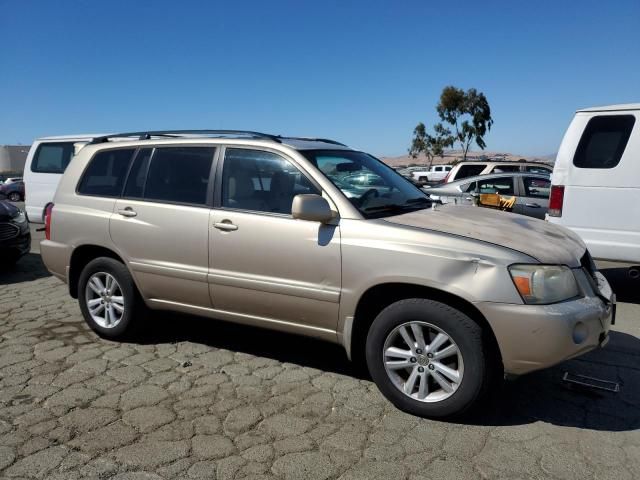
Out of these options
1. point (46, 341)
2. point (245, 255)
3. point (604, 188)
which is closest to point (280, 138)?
point (245, 255)

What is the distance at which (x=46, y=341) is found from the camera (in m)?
4.71

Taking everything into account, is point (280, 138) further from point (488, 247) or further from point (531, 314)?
point (531, 314)

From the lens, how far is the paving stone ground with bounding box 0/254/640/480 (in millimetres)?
2795

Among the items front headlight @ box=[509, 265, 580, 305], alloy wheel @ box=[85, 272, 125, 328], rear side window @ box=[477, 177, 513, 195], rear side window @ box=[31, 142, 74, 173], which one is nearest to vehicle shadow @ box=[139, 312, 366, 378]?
alloy wheel @ box=[85, 272, 125, 328]

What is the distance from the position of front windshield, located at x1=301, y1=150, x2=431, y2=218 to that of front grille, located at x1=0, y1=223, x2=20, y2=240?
18.1ft

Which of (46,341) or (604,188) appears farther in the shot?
(604,188)

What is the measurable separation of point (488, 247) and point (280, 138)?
1.99 meters

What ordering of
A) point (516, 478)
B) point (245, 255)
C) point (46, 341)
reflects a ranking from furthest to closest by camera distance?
point (46, 341) → point (245, 255) → point (516, 478)

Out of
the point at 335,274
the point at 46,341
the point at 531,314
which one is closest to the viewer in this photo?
the point at 531,314

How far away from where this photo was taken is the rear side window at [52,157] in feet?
35.0

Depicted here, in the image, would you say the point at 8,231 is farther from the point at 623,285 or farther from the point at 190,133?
the point at 623,285

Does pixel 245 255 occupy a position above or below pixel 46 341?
above

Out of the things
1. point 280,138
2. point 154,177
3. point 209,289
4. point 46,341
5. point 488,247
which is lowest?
point 46,341

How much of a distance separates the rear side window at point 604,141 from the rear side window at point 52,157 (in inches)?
359
